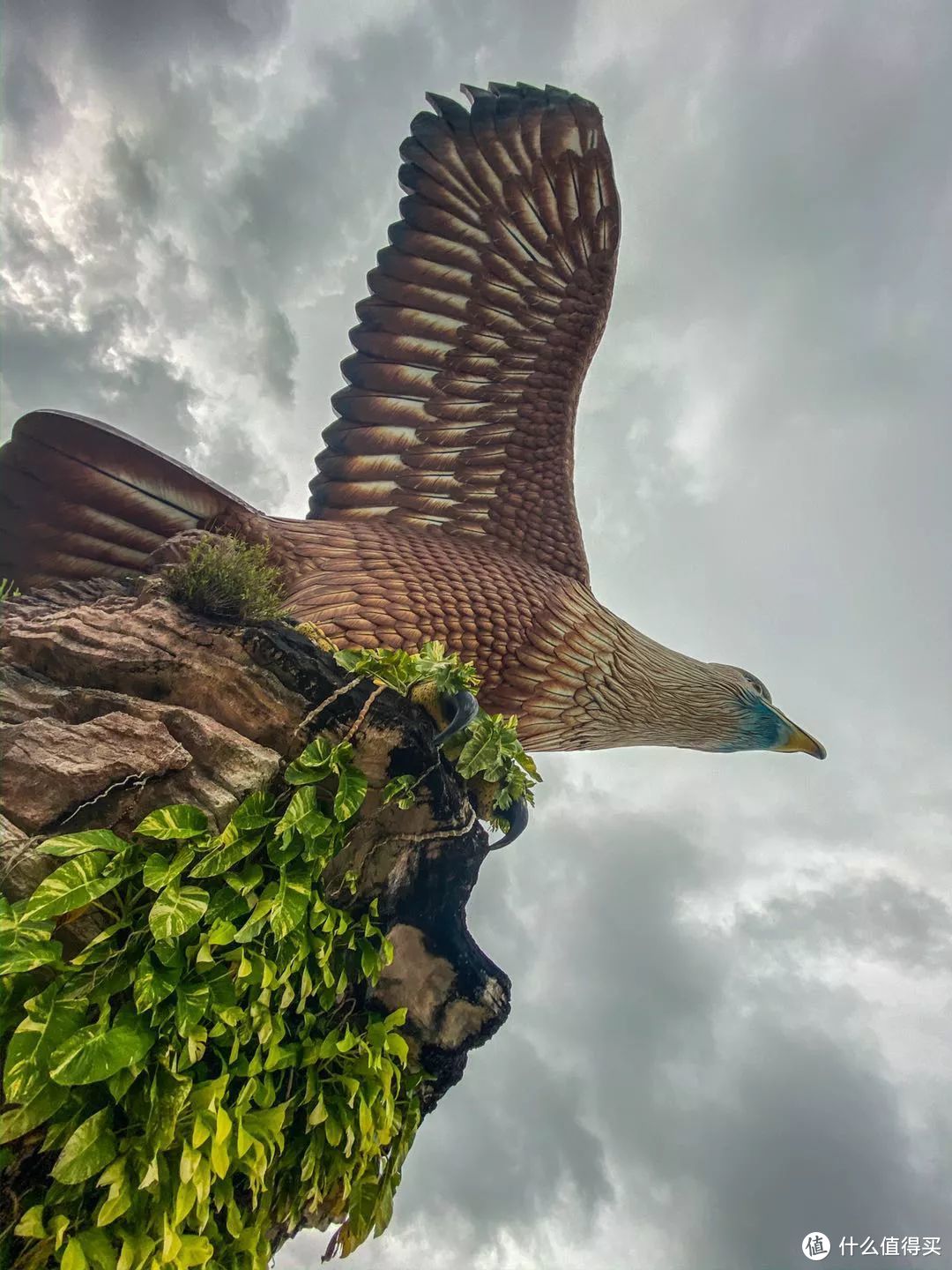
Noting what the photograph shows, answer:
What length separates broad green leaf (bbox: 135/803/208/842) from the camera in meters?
2.15

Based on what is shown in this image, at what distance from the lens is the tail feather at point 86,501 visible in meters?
3.40

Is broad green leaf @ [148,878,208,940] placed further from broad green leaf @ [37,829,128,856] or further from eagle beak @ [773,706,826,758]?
eagle beak @ [773,706,826,758]

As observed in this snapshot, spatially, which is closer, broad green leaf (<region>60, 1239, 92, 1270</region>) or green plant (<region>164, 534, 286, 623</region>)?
broad green leaf (<region>60, 1239, 92, 1270</region>)

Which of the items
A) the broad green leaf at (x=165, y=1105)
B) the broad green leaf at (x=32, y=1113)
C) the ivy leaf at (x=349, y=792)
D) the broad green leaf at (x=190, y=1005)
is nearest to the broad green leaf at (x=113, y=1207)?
the broad green leaf at (x=165, y=1105)

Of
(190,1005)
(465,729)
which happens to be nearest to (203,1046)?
(190,1005)

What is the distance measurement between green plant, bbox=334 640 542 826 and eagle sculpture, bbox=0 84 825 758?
823 mm

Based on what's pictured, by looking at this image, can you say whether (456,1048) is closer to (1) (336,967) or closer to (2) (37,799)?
(1) (336,967)

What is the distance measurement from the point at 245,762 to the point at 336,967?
0.87 metres

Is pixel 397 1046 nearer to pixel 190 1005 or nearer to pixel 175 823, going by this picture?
pixel 190 1005

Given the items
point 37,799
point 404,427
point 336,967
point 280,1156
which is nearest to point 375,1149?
point 280,1156

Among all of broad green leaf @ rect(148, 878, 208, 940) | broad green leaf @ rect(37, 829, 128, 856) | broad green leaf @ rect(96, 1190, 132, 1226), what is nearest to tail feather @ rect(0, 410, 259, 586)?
broad green leaf @ rect(37, 829, 128, 856)

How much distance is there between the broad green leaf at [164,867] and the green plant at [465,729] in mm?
848

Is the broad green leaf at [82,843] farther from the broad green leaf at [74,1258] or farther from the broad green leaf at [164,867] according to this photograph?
the broad green leaf at [74,1258]

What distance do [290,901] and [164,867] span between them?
43cm
